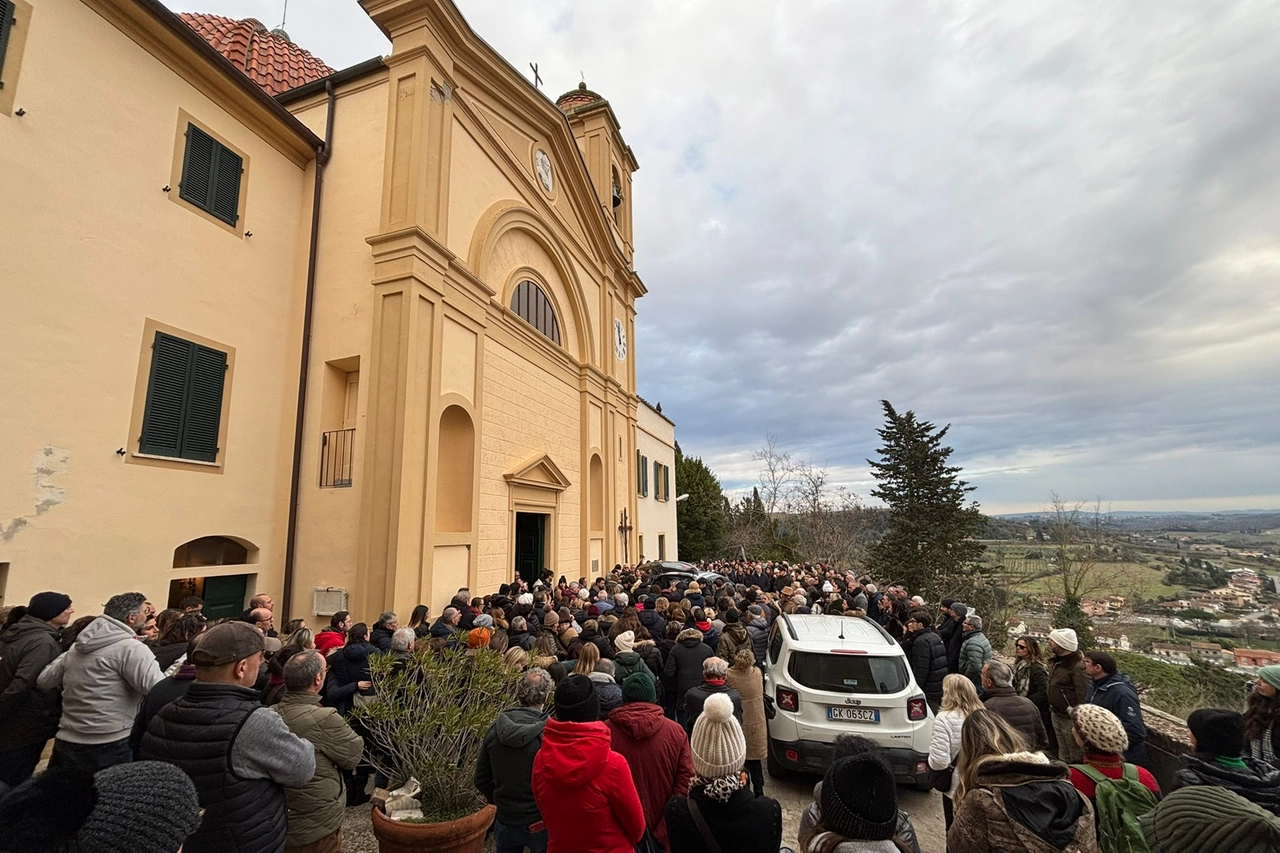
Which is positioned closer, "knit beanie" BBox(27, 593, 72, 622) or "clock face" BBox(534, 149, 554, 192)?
"knit beanie" BBox(27, 593, 72, 622)

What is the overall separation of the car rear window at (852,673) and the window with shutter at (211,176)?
10240 millimetres

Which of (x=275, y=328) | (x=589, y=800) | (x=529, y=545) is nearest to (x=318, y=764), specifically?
(x=589, y=800)

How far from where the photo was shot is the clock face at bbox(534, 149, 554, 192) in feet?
52.4

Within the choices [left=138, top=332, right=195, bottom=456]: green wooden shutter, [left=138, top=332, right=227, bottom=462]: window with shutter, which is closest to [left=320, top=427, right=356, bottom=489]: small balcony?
[left=138, top=332, right=227, bottom=462]: window with shutter

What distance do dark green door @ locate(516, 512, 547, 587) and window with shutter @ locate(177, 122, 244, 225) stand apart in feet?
28.1

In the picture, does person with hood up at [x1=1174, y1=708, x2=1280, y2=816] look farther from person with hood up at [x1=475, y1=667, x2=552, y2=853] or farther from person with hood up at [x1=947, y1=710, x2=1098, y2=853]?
person with hood up at [x1=475, y1=667, x2=552, y2=853]

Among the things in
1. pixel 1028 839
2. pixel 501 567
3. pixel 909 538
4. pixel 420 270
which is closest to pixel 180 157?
pixel 420 270

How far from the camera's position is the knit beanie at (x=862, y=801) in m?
2.16

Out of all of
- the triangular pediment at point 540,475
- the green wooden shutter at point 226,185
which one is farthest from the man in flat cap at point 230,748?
the triangular pediment at point 540,475

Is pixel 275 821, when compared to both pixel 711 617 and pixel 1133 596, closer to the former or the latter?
pixel 711 617

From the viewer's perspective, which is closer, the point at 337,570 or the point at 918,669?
the point at 918,669

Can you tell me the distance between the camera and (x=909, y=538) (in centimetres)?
2419

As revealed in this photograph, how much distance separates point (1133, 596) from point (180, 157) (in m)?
22.8

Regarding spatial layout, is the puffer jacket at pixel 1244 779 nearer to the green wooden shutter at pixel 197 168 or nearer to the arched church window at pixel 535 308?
the green wooden shutter at pixel 197 168
